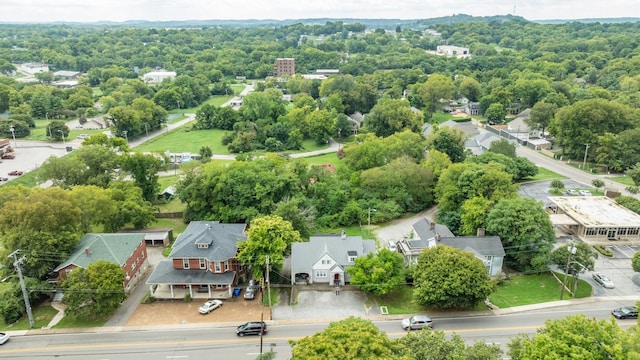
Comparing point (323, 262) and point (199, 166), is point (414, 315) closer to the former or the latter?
point (323, 262)

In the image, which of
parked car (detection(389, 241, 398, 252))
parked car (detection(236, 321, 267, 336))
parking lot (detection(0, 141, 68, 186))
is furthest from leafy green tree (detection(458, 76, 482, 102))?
parked car (detection(236, 321, 267, 336))

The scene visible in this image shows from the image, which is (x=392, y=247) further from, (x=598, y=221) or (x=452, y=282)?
(x=598, y=221)

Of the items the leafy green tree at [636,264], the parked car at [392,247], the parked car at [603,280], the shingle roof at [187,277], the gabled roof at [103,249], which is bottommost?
the parked car at [603,280]

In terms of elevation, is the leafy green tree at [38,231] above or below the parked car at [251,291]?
above

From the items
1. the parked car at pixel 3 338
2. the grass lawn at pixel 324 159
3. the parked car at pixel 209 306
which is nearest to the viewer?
the parked car at pixel 3 338

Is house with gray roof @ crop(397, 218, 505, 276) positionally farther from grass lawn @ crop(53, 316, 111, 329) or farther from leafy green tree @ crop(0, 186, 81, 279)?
leafy green tree @ crop(0, 186, 81, 279)

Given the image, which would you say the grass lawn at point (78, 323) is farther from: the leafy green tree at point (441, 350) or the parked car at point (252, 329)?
the leafy green tree at point (441, 350)

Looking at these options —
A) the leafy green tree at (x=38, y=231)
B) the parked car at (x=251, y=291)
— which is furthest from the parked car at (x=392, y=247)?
the leafy green tree at (x=38, y=231)
